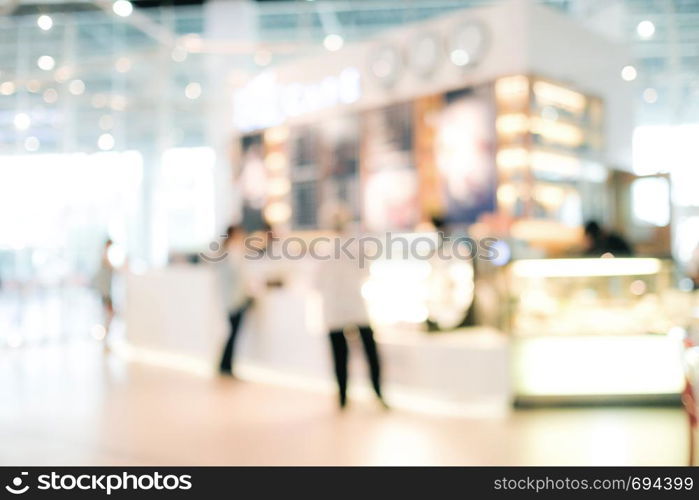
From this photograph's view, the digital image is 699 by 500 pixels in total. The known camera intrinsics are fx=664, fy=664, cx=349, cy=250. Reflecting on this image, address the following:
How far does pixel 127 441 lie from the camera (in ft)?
13.9

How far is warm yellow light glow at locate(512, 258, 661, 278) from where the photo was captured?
5117mm

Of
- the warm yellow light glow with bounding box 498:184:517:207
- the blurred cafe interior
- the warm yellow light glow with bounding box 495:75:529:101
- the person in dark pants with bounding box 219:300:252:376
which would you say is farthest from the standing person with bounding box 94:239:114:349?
the warm yellow light glow with bounding box 495:75:529:101

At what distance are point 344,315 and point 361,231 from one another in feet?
9.93

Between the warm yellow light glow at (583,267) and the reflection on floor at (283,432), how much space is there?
104 cm

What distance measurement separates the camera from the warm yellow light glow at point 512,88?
647 cm

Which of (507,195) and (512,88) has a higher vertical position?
(512,88)

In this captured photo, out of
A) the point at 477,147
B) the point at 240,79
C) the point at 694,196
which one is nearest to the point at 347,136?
the point at 477,147

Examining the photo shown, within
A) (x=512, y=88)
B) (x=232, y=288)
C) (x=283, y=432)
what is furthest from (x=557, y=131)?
(x=283, y=432)

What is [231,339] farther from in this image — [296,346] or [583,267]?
[583,267]

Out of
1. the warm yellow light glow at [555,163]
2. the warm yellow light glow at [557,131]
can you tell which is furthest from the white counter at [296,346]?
the warm yellow light glow at [557,131]

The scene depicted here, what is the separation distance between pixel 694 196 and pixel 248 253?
6.83 meters

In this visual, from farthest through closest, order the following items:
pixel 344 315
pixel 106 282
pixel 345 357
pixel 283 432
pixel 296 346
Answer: pixel 106 282 < pixel 296 346 < pixel 345 357 < pixel 344 315 < pixel 283 432

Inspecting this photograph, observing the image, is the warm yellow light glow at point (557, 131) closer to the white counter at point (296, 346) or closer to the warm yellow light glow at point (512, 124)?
the warm yellow light glow at point (512, 124)

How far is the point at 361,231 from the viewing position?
314 inches
